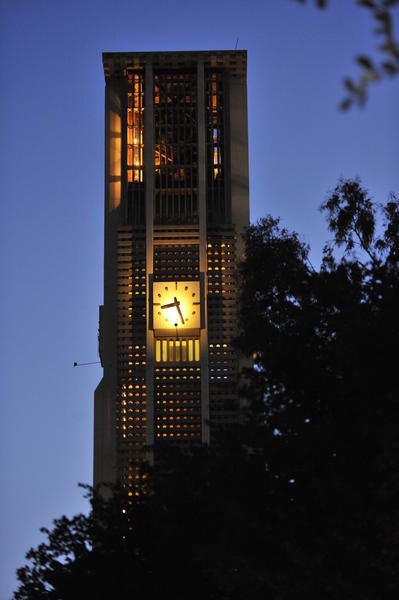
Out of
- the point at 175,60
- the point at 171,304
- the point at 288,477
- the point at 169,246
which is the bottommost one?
the point at 288,477

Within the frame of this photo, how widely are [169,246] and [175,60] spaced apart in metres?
7.76

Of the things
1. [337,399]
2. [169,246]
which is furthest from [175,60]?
[337,399]

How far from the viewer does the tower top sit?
52.1 m

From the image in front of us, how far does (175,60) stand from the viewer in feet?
171

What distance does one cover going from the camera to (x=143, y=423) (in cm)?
4831

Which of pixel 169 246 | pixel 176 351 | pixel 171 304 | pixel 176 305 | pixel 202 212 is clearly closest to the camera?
pixel 176 351

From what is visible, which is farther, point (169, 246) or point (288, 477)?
point (169, 246)

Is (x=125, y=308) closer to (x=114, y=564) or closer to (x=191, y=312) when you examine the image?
(x=191, y=312)

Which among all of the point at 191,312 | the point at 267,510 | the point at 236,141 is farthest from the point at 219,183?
the point at 267,510

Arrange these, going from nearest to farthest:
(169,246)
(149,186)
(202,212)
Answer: (169,246), (202,212), (149,186)

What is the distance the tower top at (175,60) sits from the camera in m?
52.1

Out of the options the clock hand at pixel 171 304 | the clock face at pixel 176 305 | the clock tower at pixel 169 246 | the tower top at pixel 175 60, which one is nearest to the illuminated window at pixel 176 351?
the clock tower at pixel 169 246

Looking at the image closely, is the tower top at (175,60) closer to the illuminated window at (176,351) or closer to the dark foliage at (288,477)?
the illuminated window at (176,351)

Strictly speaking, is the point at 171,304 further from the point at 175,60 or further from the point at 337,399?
the point at 337,399
